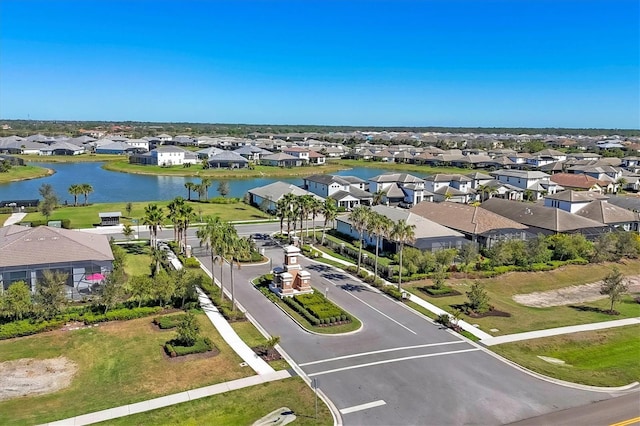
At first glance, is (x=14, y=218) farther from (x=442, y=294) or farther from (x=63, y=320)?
(x=442, y=294)

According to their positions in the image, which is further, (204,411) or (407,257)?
(407,257)

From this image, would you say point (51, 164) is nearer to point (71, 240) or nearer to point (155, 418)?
point (71, 240)

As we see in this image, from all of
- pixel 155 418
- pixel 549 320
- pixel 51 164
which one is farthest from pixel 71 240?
pixel 51 164

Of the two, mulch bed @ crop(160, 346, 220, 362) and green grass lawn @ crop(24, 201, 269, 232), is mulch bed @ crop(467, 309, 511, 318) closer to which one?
mulch bed @ crop(160, 346, 220, 362)

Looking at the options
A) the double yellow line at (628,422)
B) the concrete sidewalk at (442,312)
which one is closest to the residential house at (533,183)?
the concrete sidewalk at (442,312)

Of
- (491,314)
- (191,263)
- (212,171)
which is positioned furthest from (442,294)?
(212,171)

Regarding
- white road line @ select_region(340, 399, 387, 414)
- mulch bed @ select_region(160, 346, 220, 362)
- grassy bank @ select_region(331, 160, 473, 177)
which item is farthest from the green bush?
grassy bank @ select_region(331, 160, 473, 177)
